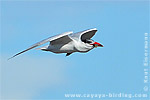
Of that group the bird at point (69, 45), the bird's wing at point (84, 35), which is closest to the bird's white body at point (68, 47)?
the bird at point (69, 45)

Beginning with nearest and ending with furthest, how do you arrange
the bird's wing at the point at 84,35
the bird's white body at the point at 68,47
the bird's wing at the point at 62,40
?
the bird's wing at the point at 62,40
the bird's white body at the point at 68,47
the bird's wing at the point at 84,35

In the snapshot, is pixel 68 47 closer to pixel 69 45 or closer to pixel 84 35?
A: pixel 69 45

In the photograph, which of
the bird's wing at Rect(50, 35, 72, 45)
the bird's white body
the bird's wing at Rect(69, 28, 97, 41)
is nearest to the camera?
the bird's wing at Rect(50, 35, 72, 45)

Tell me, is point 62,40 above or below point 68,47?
above

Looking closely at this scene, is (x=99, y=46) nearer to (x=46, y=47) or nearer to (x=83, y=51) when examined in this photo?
(x=83, y=51)

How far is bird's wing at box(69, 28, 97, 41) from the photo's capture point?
39.7 ft

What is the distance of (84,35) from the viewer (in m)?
12.9

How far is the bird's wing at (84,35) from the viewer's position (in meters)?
12.1

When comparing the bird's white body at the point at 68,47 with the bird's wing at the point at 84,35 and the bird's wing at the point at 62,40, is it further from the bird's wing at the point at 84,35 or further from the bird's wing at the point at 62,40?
the bird's wing at the point at 84,35

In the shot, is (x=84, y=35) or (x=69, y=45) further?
(x=84, y=35)

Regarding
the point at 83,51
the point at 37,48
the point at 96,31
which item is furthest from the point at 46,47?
the point at 96,31

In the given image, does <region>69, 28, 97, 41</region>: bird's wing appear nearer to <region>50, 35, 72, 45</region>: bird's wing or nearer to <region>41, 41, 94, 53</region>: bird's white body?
<region>41, 41, 94, 53</region>: bird's white body

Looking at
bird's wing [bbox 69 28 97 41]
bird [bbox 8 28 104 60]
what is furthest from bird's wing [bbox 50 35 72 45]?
bird's wing [bbox 69 28 97 41]

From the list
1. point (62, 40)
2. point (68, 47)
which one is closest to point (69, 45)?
point (68, 47)
